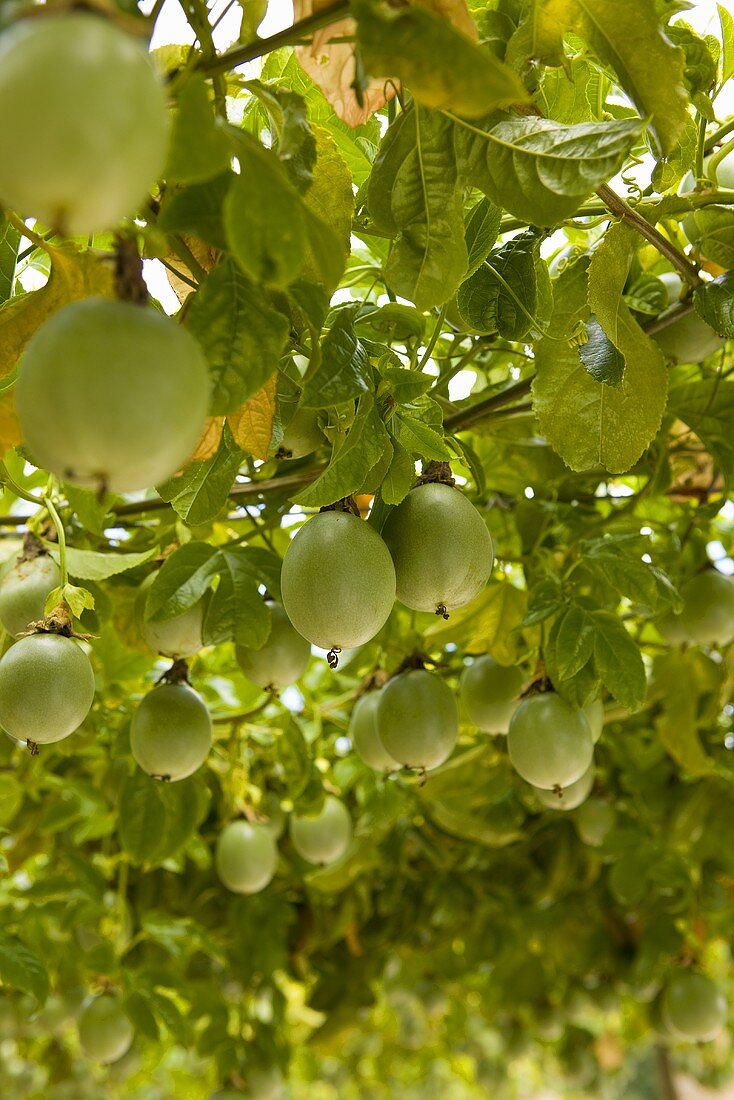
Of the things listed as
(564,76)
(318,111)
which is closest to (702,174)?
(564,76)

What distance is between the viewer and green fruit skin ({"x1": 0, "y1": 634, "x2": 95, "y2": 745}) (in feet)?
2.66

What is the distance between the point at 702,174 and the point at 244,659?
0.64 m

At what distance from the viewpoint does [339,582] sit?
27.6 inches

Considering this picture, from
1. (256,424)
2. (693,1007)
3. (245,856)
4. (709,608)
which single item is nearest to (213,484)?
(256,424)

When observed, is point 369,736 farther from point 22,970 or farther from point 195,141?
point 195,141

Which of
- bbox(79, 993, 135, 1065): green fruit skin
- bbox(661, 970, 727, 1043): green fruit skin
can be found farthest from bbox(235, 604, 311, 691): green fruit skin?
bbox(661, 970, 727, 1043): green fruit skin

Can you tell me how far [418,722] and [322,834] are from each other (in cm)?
62

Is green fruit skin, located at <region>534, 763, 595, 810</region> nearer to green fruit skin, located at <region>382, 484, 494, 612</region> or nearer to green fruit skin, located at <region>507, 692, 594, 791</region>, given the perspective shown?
green fruit skin, located at <region>507, 692, 594, 791</region>

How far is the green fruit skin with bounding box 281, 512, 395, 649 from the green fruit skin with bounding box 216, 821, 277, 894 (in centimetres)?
91

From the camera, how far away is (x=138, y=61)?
396 mm

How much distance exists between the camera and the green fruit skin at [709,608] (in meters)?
1.23

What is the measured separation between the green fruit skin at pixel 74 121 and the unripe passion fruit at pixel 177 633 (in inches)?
25.5

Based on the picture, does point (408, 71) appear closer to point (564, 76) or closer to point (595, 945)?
point (564, 76)

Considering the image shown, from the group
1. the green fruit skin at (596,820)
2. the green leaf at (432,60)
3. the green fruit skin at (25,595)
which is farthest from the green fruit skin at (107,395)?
the green fruit skin at (596,820)
